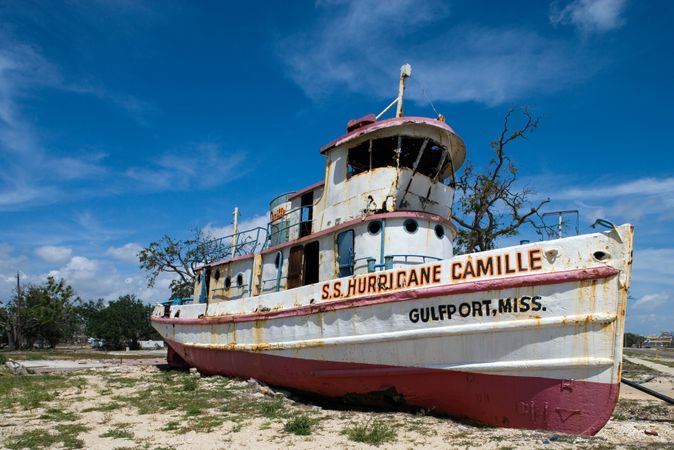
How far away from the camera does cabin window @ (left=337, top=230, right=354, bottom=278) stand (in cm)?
987

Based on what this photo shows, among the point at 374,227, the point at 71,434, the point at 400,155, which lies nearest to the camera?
the point at 71,434

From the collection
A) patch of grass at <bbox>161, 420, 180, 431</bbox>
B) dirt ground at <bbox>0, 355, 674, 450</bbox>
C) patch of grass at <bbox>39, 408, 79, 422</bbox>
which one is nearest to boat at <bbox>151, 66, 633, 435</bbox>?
dirt ground at <bbox>0, 355, 674, 450</bbox>

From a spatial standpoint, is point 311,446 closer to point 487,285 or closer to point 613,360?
point 487,285

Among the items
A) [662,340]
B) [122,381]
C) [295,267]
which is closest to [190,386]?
[122,381]

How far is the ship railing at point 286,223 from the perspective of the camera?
12.0 m

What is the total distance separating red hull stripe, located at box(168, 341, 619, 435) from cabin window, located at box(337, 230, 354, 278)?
1.88 metres

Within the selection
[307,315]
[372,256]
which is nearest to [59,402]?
[307,315]

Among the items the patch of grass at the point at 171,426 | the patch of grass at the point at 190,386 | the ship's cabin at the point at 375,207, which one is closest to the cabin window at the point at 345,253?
the ship's cabin at the point at 375,207

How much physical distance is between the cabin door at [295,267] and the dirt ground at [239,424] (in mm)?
2369

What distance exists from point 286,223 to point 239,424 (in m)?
5.99

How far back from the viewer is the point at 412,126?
10000 millimetres

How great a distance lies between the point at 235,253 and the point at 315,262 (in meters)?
5.02

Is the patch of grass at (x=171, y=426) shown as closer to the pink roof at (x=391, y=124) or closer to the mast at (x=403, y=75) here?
the pink roof at (x=391, y=124)

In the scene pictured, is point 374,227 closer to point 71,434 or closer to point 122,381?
point 71,434
